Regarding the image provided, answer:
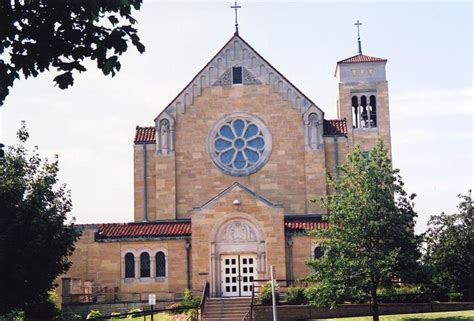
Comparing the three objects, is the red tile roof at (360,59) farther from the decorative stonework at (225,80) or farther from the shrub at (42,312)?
the shrub at (42,312)

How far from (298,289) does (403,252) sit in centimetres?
648

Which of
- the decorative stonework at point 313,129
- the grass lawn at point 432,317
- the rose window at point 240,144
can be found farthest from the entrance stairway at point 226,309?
the decorative stonework at point 313,129

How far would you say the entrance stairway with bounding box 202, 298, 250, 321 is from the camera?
37406mm

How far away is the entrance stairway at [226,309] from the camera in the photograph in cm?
3741

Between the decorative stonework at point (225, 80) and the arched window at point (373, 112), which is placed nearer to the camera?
the decorative stonework at point (225, 80)

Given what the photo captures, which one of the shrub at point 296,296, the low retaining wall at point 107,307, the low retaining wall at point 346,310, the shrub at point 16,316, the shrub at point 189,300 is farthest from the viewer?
the low retaining wall at point 107,307

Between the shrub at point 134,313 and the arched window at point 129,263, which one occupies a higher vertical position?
the arched window at point 129,263

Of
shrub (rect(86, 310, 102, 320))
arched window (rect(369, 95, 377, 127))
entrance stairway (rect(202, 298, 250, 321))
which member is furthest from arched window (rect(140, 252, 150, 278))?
arched window (rect(369, 95, 377, 127))

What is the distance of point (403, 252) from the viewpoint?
1265 inches

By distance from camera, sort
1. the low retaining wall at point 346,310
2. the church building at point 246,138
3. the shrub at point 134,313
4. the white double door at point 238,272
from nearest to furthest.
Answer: the low retaining wall at point 346,310
the shrub at point 134,313
the white double door at point 238,272
the church building at point 246,138

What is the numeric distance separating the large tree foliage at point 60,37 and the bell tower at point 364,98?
38.3 m

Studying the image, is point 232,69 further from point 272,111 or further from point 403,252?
point 403,252

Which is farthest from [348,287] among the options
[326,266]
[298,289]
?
[298,289]

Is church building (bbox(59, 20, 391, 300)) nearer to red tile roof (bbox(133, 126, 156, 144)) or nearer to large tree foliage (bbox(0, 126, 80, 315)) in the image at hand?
red tile roof (bbox(133, 126, 156, 144))
